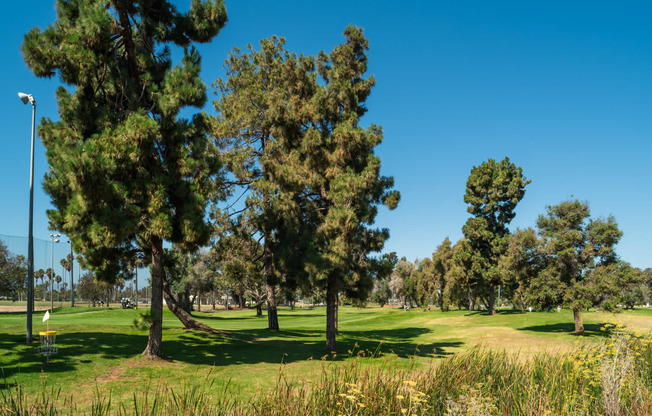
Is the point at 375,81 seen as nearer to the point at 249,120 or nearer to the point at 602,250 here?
the point at 249,120

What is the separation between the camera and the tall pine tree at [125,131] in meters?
12.6

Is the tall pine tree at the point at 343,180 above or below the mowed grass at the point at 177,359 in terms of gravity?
above

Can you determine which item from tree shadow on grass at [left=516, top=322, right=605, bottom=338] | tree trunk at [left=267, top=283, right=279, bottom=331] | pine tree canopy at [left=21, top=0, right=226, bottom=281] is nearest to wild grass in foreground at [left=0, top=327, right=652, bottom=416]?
pine tree canopy at [left=21, top=0, right=226, bottom=281]

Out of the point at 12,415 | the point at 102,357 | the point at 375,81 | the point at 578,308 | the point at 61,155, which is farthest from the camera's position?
the point at 578,308

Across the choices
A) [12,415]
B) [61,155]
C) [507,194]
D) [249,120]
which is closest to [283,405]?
[12,415]

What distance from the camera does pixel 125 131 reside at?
1284 cm

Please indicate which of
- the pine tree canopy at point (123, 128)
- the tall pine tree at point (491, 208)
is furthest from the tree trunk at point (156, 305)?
the tall pine tree at point (491, 208)

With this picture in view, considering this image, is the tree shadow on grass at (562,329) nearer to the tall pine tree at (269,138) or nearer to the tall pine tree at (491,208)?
the tall pine tree at (491,208)

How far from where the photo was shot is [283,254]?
1872 cm

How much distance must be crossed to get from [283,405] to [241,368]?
9568mm

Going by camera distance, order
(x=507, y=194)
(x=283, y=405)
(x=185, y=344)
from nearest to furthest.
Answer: (x=283, y=405) → (x=185, y=344) → (x=507, y=194)

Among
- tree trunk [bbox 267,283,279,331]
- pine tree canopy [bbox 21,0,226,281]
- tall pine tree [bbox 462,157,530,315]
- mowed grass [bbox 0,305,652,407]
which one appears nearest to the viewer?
mowed grass [bbox 0,305,652,407]

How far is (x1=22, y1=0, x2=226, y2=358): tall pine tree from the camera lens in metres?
12.6

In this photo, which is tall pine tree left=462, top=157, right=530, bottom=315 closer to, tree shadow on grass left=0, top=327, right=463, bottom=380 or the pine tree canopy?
tree shadow on grass left=0, top=327, right=463, bottom=380
